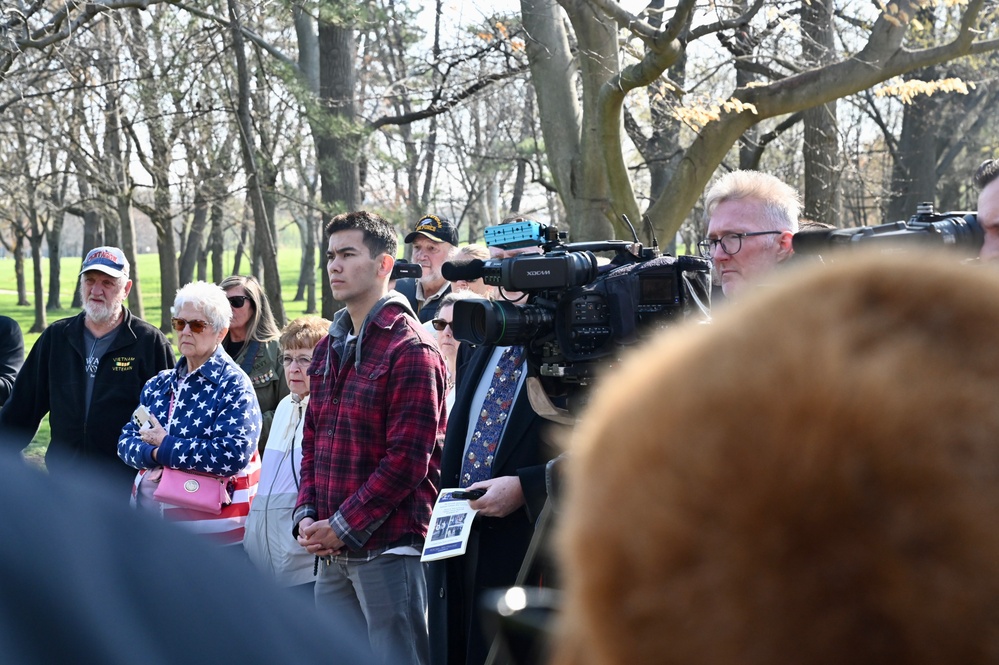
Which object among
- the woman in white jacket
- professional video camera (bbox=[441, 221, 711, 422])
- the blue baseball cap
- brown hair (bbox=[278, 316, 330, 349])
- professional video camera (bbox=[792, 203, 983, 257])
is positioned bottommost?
the woman in white jacket

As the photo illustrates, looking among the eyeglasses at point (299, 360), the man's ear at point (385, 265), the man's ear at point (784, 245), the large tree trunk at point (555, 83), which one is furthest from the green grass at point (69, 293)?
the man's ear at point (784, 245)

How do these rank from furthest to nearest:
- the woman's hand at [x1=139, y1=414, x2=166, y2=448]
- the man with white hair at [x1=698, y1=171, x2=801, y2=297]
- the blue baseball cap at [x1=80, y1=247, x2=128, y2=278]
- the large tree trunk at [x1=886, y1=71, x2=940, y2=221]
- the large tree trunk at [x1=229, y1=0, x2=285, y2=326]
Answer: the large tree trunk at [x1=886, y1=71, x2=940, y2=221] < the large tree trunk at [x1=229, y1=0, x2=285, y2=326] < the blue baseball cap at [x1=80, y1=247, x2=128, y2=278] < the woman's hand at [x1=139, y1=414, x2=166, y2=448] < the man with white hair at [x1=698, y1=171, x2=801, y2=297]

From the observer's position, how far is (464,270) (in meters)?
3.20

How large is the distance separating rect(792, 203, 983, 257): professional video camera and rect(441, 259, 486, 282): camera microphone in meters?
1.06

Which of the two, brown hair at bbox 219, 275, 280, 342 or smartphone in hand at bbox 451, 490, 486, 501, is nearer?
smartphone in hand at bbox 451, 490, 486, 501

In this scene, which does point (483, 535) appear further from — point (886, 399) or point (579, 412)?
point (886, 399)

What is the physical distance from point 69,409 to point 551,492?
11.7 feet

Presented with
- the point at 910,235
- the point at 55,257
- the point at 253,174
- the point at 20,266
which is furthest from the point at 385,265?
the point at 20,266

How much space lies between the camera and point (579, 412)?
300cm

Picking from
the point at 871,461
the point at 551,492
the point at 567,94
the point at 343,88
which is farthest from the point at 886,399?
the point at 343,88

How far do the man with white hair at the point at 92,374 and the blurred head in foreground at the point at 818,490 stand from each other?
5.07 meters

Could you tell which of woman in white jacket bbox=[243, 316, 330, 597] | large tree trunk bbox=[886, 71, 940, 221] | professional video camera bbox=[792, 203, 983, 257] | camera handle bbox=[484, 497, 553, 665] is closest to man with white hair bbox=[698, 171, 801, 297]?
professional video camera bbox=[792, 203, 983, 257]

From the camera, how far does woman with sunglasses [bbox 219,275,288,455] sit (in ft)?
19.4

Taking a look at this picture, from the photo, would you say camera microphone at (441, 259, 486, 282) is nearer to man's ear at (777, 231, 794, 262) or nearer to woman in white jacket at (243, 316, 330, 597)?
man's ear at (777, 231, 794, 262)
